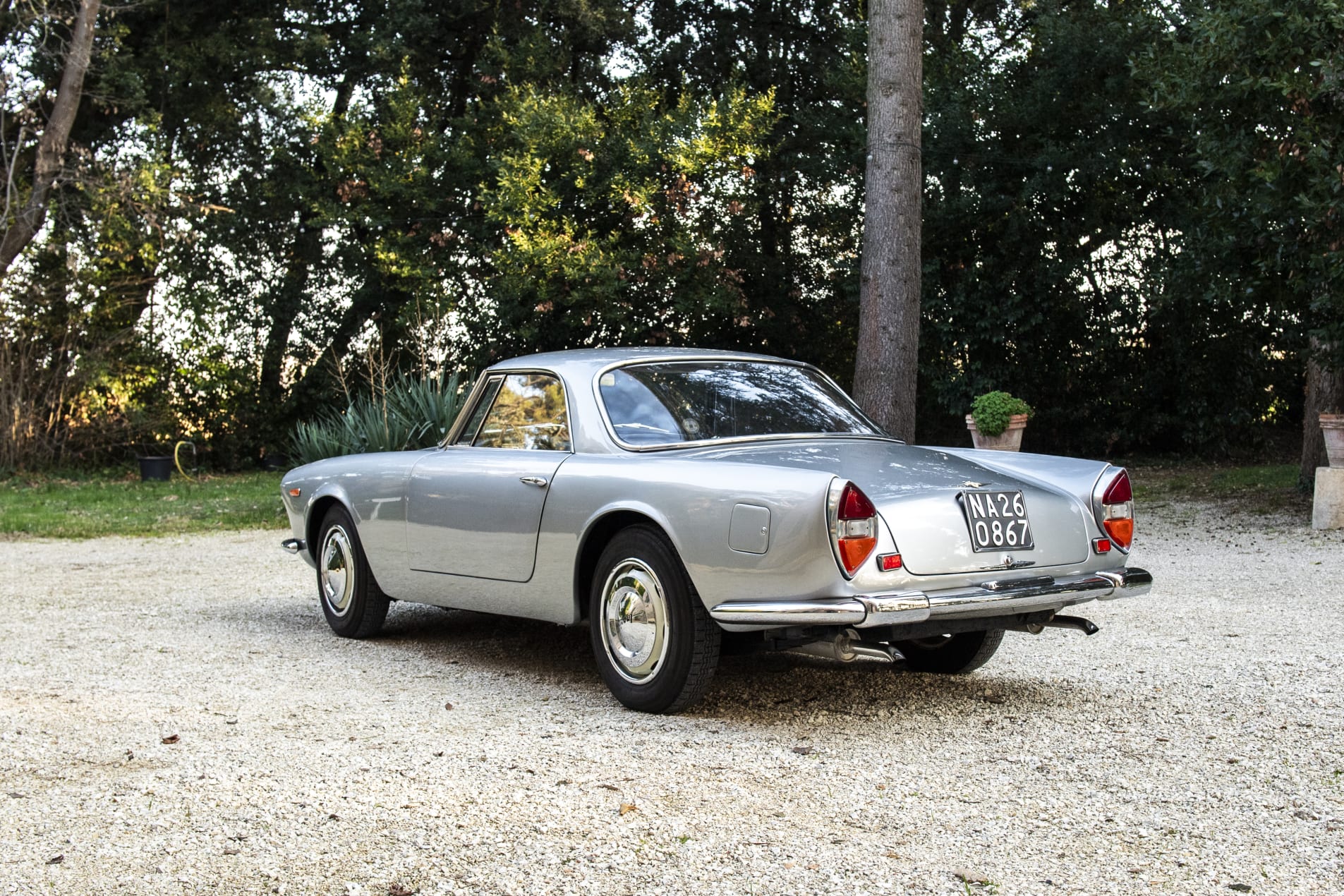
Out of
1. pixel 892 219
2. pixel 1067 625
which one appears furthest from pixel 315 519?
pixel 892 219

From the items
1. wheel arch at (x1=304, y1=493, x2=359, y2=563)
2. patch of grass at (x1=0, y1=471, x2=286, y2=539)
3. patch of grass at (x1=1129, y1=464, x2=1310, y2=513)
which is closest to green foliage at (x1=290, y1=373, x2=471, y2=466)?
patch of grass at (x1=0, y1=471, x2=286, y2=539)

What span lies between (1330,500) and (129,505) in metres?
12.6

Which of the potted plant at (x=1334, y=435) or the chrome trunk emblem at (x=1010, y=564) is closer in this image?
the chrome trunk emblem at (x=1010, y=564)

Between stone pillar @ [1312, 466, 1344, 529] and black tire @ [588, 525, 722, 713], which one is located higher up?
stone pillar @ [1312, 466, 1344, 529]

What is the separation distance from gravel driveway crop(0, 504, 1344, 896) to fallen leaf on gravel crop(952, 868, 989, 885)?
0.02 m

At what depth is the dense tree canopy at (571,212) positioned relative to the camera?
18578mm

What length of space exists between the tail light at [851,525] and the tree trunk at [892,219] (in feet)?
24.5

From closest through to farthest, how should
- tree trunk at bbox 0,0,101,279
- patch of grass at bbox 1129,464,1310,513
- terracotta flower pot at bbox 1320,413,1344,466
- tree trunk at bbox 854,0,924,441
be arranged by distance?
1. terracotta flower pot at bbox 1320,413,1344,466
2. tree trunk at bbox 854,0,924,441
3. patch of grass at bbox 1129,464,1310,513
4. tree trunk at bbox 0,0,101,279

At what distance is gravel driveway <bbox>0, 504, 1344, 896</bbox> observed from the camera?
3.20 m

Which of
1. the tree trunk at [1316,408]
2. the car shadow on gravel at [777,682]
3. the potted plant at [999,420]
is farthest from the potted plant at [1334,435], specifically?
the car shadow on gravel at [777,682]

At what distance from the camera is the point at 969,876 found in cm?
314

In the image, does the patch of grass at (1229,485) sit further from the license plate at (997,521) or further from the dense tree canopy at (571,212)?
the license plate at (997,521)

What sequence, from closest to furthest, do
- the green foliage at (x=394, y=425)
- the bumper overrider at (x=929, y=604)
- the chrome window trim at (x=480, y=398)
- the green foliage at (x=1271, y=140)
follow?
the bumper overrider at (x=929, y=604), the chrome window trim at (x=480, y=398), the green foliage at (x=1271, y=140), the green foliage at (x=394, y=425)

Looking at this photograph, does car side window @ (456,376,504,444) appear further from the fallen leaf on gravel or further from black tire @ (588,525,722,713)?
the fallen leaf on gravel
